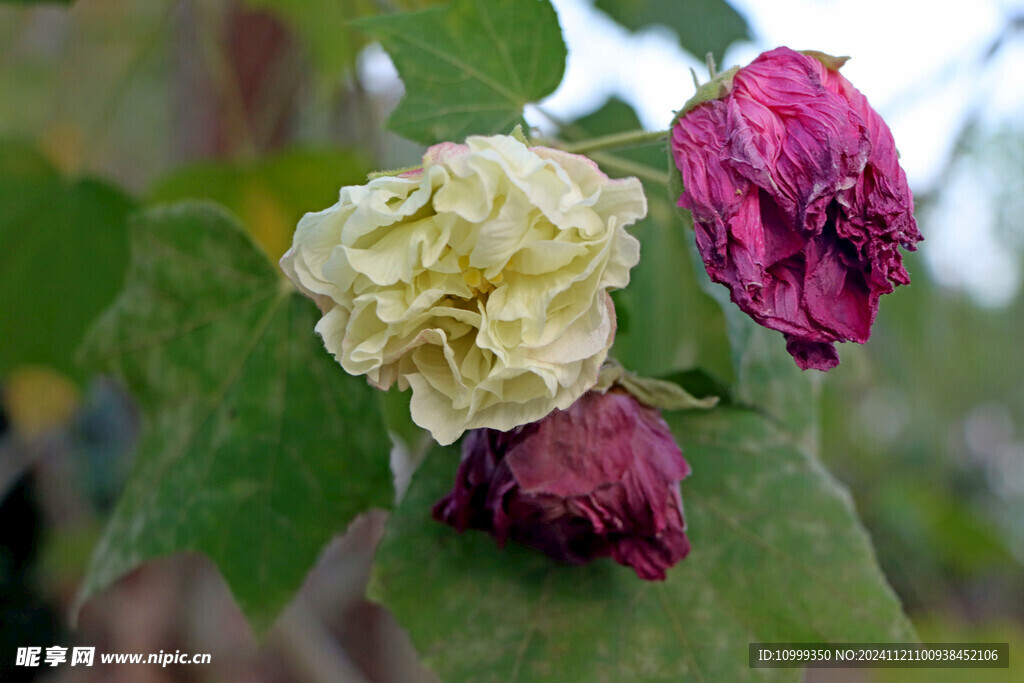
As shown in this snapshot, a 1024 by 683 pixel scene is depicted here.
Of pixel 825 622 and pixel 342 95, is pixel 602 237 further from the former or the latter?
pixel 342 95

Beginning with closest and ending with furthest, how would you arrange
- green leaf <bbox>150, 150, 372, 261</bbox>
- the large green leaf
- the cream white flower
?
1. the cream white flower
2. the large green leaf
3. green leaf <bbox>150, 150, 372, 261</bbox>

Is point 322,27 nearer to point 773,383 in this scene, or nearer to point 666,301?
point 666,301

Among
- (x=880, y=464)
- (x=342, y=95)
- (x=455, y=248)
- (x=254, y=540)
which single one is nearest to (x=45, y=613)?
(x=342, y=95)

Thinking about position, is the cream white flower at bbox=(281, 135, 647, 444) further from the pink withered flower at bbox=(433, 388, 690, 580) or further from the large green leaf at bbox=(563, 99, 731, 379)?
the large green leaf at bbox=(563, 99, 731, 379)

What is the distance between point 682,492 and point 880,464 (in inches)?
113

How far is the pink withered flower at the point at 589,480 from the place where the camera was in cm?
34

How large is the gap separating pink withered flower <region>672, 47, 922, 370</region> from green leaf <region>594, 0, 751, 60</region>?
612 mm

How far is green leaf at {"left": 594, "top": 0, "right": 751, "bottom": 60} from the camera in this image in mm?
877

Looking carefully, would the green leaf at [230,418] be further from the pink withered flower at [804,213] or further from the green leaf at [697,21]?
the green leaf at [697,21]

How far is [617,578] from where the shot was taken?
0.43 m

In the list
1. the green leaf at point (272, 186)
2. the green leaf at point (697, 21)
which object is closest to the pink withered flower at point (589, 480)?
the green leaf at point (272, 186)

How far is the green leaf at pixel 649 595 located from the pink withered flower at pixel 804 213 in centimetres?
17

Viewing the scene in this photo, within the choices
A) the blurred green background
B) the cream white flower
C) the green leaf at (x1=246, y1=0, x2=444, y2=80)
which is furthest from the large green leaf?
the green leaf at (x1=246, y1=0, x2=444, y2=80)

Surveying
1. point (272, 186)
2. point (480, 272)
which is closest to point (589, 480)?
point (480, 272)
